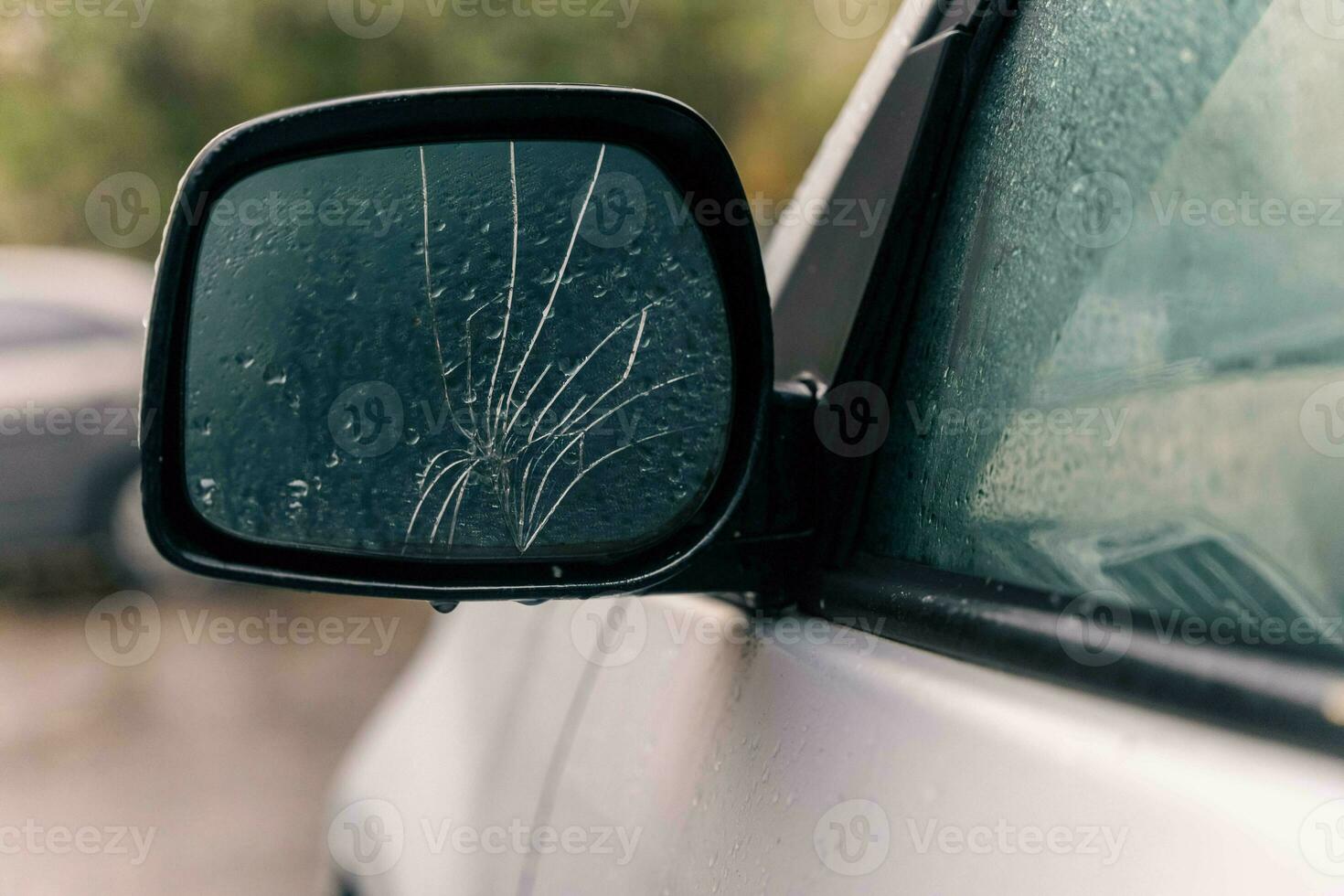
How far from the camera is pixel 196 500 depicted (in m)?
1.35

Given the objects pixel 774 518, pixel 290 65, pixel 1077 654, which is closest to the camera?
pixel 1077 654

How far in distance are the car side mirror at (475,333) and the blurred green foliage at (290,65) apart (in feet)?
54.8

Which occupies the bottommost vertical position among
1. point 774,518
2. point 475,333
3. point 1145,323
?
point 774,518

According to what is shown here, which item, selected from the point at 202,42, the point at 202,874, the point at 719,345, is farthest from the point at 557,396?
the point at 202,42

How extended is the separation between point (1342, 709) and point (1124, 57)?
57cm

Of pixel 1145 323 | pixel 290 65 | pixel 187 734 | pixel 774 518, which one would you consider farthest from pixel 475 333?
pixel 290 65

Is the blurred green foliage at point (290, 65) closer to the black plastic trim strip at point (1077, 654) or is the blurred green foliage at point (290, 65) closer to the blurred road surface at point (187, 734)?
the blurred road surface at point (187, 734)

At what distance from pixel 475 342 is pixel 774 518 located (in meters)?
0.36

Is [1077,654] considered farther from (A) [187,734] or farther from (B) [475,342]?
(A) [187,734]

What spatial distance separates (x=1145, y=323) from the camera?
0.98 m

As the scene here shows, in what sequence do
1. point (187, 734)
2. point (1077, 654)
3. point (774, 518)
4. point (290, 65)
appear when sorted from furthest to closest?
point (290, 65), point (187, 734), point (774, 518), point (1077, 654)

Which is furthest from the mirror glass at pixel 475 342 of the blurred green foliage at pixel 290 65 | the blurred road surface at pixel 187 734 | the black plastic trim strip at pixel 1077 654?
the blurred green foliage at pixel 290 65

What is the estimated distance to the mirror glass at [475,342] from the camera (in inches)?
48.4

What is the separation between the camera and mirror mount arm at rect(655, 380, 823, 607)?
129cm
